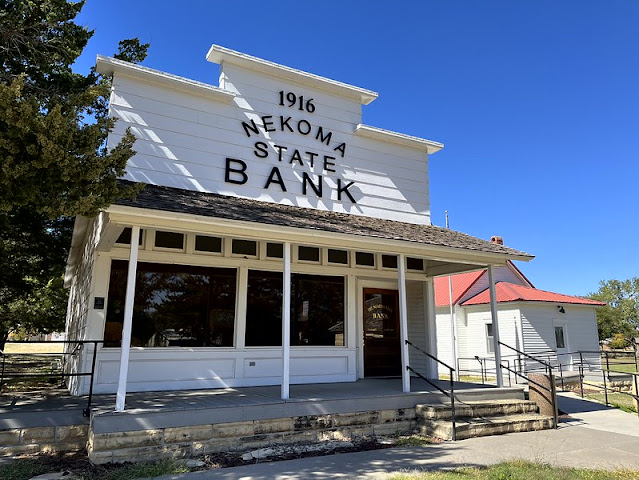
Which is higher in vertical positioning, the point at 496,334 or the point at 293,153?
the point at 293,153

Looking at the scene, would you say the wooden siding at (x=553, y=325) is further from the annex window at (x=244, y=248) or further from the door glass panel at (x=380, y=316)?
the annex window at (x=244, y=248)

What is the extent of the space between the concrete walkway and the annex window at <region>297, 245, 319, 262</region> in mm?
4623

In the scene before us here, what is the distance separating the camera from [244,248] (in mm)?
9719

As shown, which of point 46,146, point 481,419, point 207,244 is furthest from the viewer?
point 207,244

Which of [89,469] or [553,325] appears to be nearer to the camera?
[89,469]

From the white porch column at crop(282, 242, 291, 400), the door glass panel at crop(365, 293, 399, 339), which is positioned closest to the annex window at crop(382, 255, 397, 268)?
the door glass panel at crop(365, 293, 399, 339)

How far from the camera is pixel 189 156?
919cm

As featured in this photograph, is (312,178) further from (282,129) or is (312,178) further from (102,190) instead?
(102,190)

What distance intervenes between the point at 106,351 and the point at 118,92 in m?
4.84

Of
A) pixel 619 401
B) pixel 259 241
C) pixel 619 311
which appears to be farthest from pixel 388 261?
pixel 619 311

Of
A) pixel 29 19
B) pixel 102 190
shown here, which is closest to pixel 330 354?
pixel 102 190

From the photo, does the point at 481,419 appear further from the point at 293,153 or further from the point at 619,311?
the point at 619,311

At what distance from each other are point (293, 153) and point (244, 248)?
96.5 inches

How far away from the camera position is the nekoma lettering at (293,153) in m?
9.70
